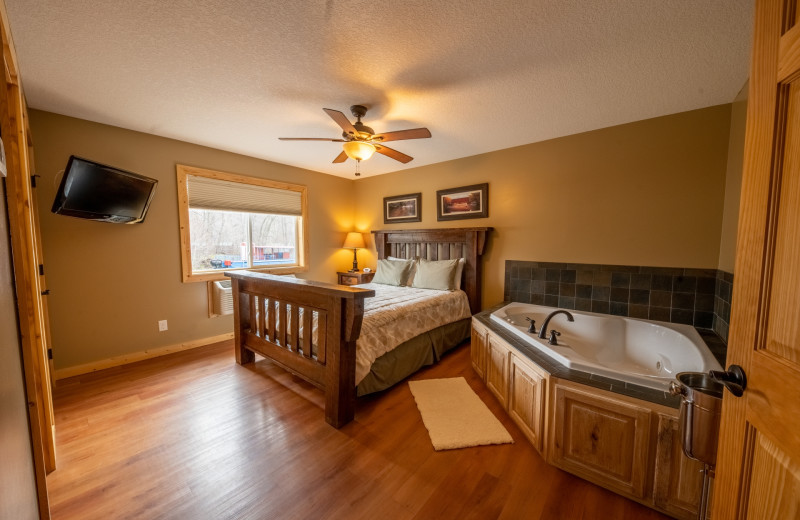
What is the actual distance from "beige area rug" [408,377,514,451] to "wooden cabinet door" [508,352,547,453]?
14cm

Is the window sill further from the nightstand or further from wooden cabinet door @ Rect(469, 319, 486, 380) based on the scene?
wooden cabinet door @ Rect(469, 319, 486, 380)

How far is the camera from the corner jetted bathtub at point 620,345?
163cm

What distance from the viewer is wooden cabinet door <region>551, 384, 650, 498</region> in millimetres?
1379

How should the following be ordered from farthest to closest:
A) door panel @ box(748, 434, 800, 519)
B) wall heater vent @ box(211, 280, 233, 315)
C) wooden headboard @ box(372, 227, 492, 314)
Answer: wooden headboard @ box(372, 227, 492, 314)
wall heater vent @ box(211, 280, 233, 315)
door panel @ box(748, 434, 800, 519)

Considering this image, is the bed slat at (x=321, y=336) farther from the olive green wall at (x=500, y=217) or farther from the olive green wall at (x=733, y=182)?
the olive green wall at (x=733, y=182)

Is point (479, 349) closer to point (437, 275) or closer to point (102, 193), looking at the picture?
point (437, 275)

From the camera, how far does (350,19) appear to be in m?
1.43

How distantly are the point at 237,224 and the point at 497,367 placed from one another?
3569 mm

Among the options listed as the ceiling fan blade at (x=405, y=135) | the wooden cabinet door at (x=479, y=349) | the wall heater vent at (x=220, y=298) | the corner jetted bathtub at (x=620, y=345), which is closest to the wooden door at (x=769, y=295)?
the corner jetted bathtub at (x=620, y=345)

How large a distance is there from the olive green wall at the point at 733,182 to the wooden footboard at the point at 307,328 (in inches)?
106

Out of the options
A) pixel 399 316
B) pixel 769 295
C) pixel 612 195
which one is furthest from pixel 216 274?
pixel 612 195

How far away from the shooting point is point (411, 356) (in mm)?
2645

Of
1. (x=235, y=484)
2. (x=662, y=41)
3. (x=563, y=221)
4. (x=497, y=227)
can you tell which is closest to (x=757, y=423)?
(x=662, y=41)

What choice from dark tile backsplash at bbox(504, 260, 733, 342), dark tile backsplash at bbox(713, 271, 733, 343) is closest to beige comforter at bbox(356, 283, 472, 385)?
dark tile backsplash at bbox(504, 260, 733, 342)
